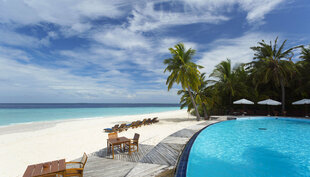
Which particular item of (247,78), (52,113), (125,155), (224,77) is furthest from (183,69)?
(52,113)

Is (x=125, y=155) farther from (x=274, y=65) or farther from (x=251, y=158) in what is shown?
(x=274, y=65)

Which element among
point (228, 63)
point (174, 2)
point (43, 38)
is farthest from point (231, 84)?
point (43, 38)

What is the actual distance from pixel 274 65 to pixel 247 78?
334cm

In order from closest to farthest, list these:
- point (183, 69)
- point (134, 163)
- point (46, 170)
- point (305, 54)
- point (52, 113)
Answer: point (46, 170) < point (134, 163) < point (183, 69) < point (305, 54) < point (52, 113)

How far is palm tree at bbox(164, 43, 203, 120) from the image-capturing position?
50.5 feet

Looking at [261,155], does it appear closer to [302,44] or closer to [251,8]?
[251,8]

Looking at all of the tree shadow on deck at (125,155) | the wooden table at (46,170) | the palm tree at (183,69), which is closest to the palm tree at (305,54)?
the palm tree at (183,69)

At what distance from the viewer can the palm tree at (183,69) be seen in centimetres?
1539

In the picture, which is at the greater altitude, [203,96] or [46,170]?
[203,96]

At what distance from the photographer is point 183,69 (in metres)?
15.5

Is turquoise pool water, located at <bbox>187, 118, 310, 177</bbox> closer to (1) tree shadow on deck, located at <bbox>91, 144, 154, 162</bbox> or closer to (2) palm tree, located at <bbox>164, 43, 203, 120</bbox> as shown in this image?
(1) tree shadow on deck, located at <bbox>91, 144, 154, 162</bbox>

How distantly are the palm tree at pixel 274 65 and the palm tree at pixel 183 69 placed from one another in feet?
26.6

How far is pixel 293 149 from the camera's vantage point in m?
6.88

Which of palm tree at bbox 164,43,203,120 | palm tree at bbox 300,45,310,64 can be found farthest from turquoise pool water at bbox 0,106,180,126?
palm tree at bbox 300,45,310,64
